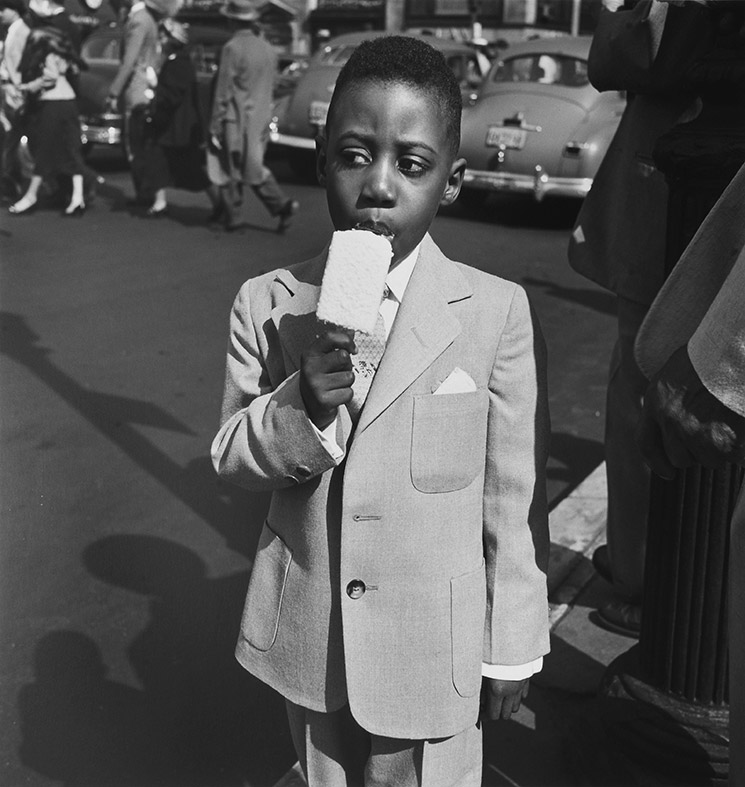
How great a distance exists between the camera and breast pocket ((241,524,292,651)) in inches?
84.0

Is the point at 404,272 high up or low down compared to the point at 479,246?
up

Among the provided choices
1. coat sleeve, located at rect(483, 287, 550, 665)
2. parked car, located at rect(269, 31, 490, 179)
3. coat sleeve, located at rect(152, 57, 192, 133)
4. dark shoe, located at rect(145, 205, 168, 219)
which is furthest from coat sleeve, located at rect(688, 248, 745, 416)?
parked car, located at rect(269, 31, 490, 179)

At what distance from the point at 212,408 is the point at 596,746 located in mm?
3562

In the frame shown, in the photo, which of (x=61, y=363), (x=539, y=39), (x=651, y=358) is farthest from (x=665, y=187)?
(x=539, y=39)

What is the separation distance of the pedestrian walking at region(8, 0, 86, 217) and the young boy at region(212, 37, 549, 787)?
33.5 ft

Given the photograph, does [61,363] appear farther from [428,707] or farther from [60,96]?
[60,96]

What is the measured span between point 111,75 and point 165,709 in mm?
13528

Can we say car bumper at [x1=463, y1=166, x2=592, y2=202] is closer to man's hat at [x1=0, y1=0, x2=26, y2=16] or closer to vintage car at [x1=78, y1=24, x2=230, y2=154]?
vintage car at [x1=78, y1=24, x2=230, y2=154]

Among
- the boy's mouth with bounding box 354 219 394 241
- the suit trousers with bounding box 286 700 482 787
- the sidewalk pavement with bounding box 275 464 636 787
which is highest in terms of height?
the boy's mouth with bounding box 354 219 394 241

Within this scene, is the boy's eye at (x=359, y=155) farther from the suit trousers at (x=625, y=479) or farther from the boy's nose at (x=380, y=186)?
the suit trousers at (x=625, y=479)

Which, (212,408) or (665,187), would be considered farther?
(212,408)

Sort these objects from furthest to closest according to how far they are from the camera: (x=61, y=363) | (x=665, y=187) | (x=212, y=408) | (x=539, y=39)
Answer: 1. (x=539, y=39)
2. (x=61, y=363)
3. (x=212, y=408)
4. (x=665, y=187)

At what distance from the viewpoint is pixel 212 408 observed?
6.07 meters

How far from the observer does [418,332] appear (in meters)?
2.07
